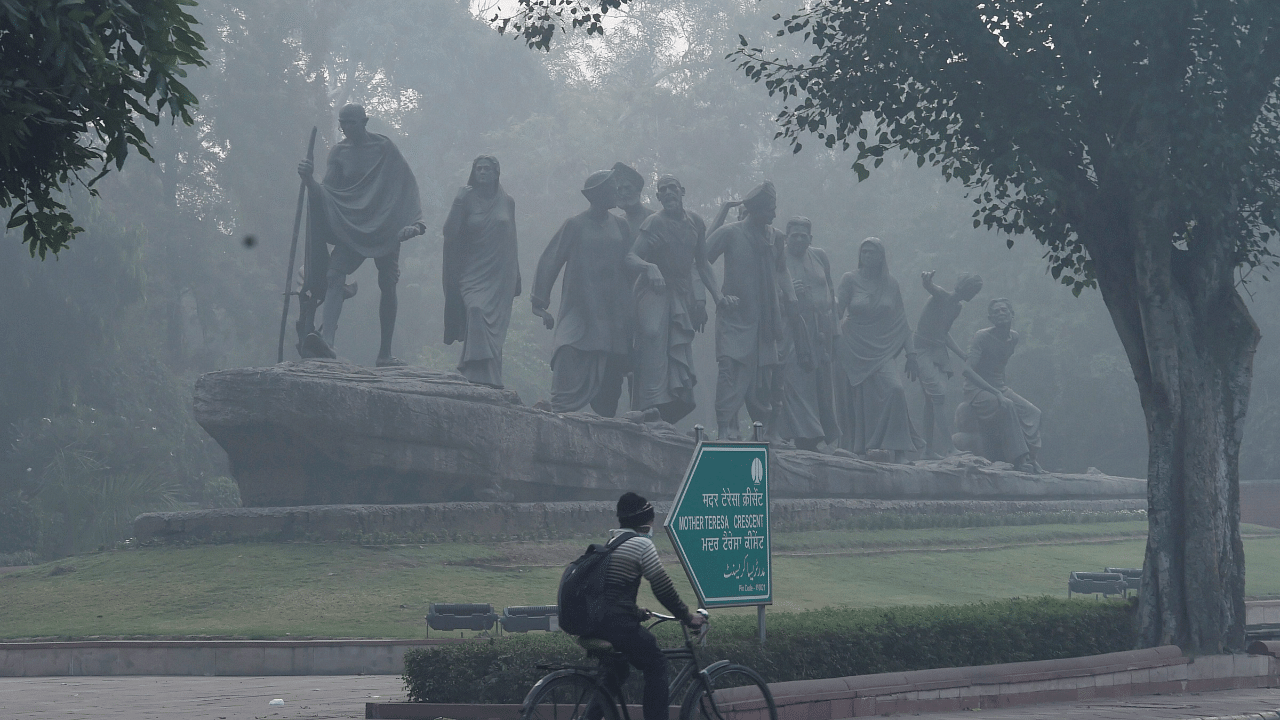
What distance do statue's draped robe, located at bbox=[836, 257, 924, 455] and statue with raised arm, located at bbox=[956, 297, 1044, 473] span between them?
8.35 feet

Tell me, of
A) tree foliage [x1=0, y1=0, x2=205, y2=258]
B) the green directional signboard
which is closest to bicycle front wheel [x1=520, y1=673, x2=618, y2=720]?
the green directional signboard

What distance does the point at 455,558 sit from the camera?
13.9 meters

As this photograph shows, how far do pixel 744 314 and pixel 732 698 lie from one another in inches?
561

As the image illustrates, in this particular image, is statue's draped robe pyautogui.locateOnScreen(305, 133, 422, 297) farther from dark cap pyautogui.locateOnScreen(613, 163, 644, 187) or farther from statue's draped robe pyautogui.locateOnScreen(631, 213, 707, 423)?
statue's draped robe pyautogui.locateOnScreen(631, 213, 707, 423)

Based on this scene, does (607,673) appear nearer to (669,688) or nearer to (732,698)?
(669,688)

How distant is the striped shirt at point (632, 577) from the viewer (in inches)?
210

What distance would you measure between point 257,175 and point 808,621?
99.8 feet

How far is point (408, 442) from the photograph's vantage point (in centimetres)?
1503

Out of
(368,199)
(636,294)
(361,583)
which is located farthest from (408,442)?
(636,294)

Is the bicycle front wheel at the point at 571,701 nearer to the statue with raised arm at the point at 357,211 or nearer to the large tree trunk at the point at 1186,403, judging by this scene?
the large tree trunk at the point at 1186,403

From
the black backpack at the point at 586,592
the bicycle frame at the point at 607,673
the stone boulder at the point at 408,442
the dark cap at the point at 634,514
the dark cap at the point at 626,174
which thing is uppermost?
the dark cap at the point at 626,174

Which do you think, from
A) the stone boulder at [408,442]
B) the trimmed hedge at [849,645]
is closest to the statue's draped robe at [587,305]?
the stone boulder at [408,442]

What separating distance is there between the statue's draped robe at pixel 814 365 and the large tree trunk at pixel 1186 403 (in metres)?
10.7

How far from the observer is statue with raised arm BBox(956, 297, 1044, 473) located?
25.5 m
